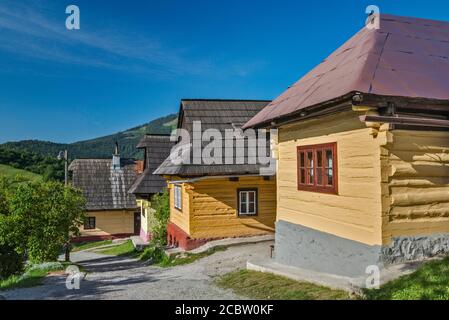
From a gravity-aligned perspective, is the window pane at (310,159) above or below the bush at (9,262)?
above

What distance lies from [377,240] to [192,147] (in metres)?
9.53

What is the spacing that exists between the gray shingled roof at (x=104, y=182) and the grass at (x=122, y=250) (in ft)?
15.3

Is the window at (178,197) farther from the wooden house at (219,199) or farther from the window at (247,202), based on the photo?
the window at (247,202)

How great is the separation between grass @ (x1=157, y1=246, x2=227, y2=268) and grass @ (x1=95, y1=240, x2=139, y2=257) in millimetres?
6387

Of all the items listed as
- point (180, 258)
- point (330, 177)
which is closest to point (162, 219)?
point (180, 258)

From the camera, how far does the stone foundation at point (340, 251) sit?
7.25 meters

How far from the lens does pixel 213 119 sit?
1730cm

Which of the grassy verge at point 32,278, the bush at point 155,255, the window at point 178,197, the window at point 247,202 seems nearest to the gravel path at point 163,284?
the grassy verge at point 32,278

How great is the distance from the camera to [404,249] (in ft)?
23.9

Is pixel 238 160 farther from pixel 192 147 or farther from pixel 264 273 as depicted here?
pixel 264 273

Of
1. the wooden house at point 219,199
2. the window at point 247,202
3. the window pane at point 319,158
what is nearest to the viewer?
the window pane at point 319,158

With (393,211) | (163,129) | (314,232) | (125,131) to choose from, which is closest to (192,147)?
(314,232)

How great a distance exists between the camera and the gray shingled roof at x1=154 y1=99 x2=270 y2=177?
14984 millimetres

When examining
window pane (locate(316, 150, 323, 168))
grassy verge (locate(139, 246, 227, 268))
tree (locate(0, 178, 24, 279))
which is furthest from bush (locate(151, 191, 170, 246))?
window pane (locate(316, 150, 323, 168))
